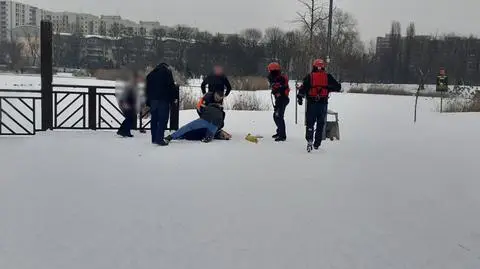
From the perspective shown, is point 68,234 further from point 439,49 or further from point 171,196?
point 439,49

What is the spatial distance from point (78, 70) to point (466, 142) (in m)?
32.0

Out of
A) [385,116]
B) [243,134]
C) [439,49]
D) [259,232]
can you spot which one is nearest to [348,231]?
[259,232]

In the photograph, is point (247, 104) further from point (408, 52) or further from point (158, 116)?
point (408, 52)

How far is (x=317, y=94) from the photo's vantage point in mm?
9742

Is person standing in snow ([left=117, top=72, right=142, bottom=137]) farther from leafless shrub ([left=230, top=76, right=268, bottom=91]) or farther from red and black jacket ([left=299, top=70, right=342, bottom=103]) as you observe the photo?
leafless shrub ([left=230, top=76, right=268, bottom=91])

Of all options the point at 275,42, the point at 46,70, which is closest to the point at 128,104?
the point at 46,70

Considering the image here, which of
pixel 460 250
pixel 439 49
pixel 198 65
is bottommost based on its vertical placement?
pixel 460 250

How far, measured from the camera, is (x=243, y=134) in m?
12.1

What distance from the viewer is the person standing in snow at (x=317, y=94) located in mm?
9750

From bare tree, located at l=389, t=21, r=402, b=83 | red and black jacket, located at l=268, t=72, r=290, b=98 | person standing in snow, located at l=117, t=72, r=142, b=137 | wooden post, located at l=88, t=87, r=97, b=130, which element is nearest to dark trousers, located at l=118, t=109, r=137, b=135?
person standing in snow, located at l=117, t=72, r=142, b=137

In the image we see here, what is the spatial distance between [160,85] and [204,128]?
124 cm

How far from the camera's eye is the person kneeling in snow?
414 inches

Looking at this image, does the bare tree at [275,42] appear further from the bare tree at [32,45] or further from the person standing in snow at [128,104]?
the person standing in snow at [128,104]

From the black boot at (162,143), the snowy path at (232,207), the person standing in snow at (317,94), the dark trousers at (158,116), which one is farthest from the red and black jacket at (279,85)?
the black boot at (162,143)
